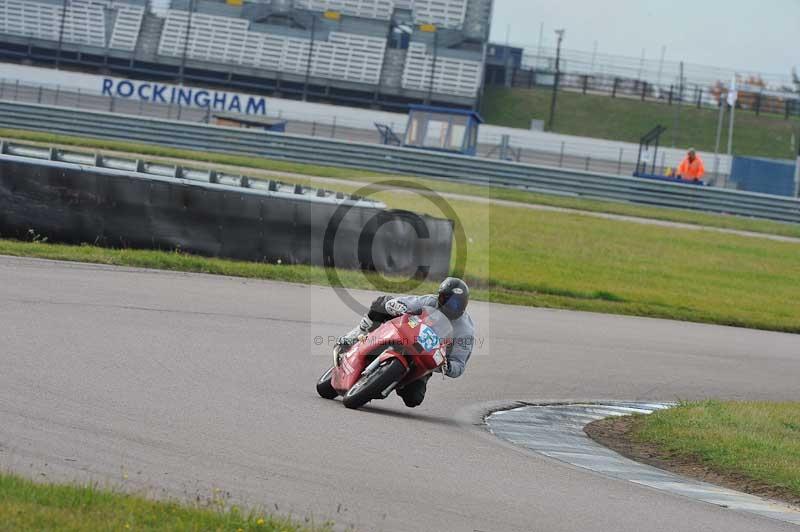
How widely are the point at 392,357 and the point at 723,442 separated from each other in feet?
9.35

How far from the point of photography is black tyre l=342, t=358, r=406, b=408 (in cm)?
898

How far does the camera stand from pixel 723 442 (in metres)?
9.74

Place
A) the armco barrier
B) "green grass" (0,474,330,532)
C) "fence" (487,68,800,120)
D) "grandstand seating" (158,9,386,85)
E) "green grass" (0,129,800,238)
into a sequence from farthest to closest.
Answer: "fence" (487,68,800,120), "grandstand seating" (158,9,386,85), "green grass" (0,129,800,238), the armco barrier, "green grass" (0,474,330,532)

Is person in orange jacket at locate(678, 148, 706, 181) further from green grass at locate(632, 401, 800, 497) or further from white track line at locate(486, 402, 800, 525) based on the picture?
→ white track line at locate(486, 402, 800, 525)

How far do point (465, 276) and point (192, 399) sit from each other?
1218 centimetres

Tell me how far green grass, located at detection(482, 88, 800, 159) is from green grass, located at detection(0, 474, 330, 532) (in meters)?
56.3

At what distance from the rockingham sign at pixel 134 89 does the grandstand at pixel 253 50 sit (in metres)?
3.83

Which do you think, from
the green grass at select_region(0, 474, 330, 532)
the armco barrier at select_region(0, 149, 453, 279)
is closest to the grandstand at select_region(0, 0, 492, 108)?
the armco barrier at select_region(0, 149, 453, 279)

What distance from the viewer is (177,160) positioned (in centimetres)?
3469

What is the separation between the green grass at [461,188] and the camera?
35219 mm

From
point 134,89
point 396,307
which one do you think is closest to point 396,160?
point 134,89

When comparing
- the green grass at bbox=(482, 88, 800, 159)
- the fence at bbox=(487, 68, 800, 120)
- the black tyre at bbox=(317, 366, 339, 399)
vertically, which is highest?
the fence at bbox=(487, 68, 800, 120)

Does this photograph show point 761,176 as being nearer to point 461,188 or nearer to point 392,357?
point 461,188

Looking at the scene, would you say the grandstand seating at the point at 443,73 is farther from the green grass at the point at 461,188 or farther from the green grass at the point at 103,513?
the green grass at the point at 103,513
